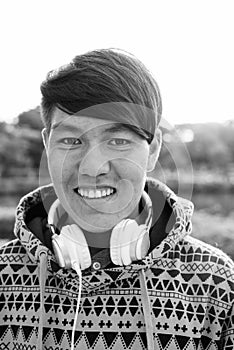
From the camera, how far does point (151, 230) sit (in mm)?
1878

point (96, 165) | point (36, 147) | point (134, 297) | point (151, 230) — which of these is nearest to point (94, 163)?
point (96, 165)

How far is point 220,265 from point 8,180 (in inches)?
446

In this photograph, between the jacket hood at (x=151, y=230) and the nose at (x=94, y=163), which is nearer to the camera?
the nose at (x=94, y=163)

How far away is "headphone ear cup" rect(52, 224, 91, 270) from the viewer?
1799 mm

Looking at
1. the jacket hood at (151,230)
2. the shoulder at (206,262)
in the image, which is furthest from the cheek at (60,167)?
the shoulder at (206,262)

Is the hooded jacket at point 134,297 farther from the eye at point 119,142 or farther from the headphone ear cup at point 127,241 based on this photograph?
→ the eye at point 119,142

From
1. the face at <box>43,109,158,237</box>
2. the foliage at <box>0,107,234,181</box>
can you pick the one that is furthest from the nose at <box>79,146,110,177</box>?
the foliage at <box>0,107,234,181</box>

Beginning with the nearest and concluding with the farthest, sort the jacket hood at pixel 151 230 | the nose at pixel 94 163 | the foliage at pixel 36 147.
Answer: the nose at pixel 94 163
the jacket hood at pixel 151 230
the foliage at pixel 36 147

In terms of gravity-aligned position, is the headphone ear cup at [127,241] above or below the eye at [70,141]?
below

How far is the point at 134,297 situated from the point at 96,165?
0.41 m

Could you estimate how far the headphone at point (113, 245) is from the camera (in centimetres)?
178

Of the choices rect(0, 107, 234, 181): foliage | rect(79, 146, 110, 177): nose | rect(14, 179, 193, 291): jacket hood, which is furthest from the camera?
rect(0, 107, 234, 181): foliage

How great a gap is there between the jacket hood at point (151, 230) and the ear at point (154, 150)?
160 mm

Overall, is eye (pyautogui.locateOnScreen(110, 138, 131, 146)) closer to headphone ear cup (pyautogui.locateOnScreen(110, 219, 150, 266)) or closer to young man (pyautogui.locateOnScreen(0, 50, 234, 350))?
young man (pyautogui.locateOnScreen(0, 50, 234, 350))
